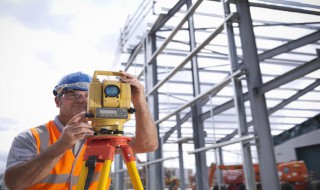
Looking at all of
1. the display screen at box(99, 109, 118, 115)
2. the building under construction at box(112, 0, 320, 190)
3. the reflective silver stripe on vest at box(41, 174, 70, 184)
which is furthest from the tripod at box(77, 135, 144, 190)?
the building under construction at box(112, 0, 320, 190)

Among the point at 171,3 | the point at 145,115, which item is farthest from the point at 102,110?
the point at 171,3

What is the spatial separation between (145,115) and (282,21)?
461 centimetres

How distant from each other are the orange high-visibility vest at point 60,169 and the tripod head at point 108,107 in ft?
1.20

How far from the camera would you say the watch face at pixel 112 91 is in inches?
54.7

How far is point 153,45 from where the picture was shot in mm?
5859

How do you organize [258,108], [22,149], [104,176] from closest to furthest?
1. [104,176]
2. [22,149]
3. [258,108]

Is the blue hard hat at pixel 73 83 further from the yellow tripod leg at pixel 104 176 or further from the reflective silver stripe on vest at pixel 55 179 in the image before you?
the yellow tripod leg at pixel 104 176

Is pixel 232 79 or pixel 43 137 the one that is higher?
pixel 232 79

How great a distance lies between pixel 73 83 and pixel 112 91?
52cm

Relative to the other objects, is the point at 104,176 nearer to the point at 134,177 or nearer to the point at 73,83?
the point at 134,177

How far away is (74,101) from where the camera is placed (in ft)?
5.90

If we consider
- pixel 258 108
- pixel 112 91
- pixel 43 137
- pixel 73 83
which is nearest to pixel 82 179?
pixel 112 91

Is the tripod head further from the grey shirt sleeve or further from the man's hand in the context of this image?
the grey shirt sleeve

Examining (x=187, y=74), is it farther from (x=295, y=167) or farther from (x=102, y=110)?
(x=102, y=110)
